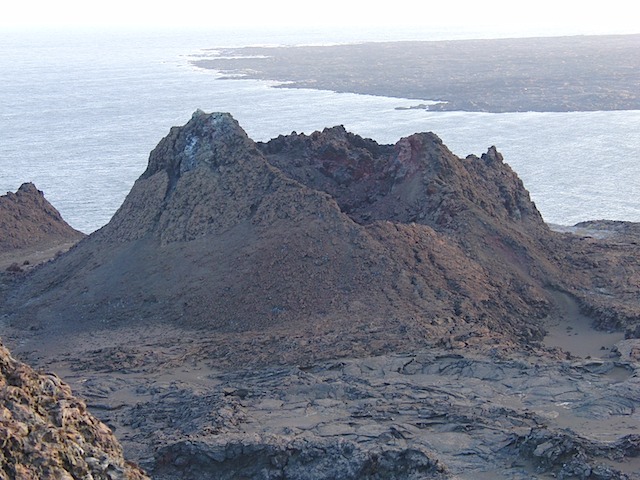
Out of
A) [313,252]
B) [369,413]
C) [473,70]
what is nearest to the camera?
[369,413]

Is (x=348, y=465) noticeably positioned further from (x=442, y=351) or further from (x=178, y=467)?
(x=442, y=351)

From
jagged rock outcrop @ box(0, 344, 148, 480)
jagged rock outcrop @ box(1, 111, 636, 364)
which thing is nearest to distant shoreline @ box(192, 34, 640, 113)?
jagged rock outcrop @ box(1, 111, 636, 364)

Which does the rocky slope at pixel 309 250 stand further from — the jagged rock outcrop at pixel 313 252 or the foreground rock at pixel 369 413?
the foreground rock at pixel 369 413

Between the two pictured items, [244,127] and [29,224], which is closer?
[29,224]

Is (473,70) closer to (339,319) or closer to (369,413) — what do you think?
(339,319)

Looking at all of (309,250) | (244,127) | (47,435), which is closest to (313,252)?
(309,250)

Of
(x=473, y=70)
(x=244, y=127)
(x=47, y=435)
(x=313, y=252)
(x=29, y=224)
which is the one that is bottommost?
(x=29, y=224)

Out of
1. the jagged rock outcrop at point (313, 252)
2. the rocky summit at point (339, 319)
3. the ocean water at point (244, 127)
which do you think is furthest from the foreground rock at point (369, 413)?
the ocean water at point (244, 127)

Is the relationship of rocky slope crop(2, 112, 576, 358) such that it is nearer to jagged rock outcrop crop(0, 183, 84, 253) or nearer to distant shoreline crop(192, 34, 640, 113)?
jagged rock outcrop crop(0, 183, 84, 253)
